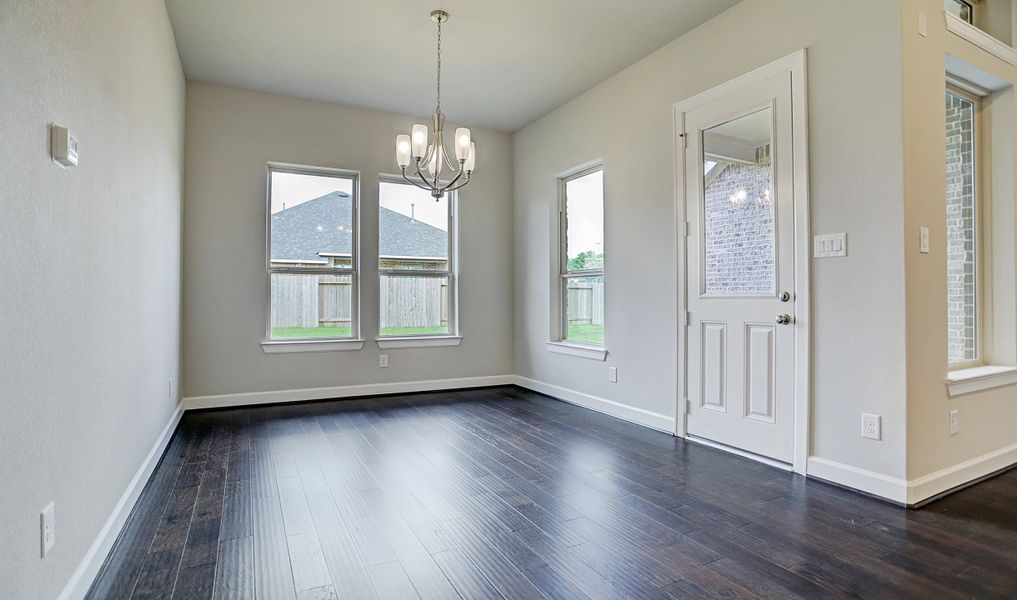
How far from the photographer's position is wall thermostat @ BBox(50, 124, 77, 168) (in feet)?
4.86

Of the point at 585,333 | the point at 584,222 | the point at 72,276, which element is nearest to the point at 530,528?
the point at 72,276

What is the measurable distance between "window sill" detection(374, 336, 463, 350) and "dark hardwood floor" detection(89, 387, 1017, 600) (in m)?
1.80

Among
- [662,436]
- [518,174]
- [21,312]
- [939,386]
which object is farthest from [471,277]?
[21,312]

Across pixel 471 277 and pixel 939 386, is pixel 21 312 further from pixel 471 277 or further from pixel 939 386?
pixel 471 277

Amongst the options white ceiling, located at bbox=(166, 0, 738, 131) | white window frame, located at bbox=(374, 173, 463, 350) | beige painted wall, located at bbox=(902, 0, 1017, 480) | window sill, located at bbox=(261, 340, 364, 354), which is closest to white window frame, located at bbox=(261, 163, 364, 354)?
window sill, located at bbox=(261, 340, 364, 354)

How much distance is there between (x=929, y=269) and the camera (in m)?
2.54

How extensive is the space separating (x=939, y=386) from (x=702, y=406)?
127 centimetres

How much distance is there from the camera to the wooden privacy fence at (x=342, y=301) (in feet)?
16.0

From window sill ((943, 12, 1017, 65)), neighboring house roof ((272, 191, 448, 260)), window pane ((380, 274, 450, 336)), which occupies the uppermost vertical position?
window sill ((943, 12, 1017, 65))

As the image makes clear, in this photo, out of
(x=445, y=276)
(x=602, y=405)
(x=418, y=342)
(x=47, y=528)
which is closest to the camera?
(x=47, y=528)

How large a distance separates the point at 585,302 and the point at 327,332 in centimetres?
252

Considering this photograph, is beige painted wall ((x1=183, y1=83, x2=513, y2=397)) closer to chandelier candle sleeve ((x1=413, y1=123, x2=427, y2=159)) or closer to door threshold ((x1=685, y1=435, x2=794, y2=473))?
chandelier candle sleeve ((x1=413, y1=123, x2=427, y2=159))

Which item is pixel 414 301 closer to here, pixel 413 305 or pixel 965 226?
pixel 413 305

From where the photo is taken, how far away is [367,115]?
515cm
